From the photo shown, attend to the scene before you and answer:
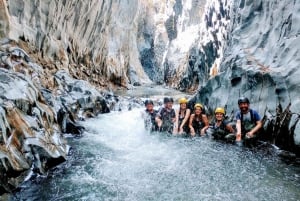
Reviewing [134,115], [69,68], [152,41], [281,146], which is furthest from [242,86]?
[152,41]

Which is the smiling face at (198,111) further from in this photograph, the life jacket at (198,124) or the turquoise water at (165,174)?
the turquoise water at (165,174)

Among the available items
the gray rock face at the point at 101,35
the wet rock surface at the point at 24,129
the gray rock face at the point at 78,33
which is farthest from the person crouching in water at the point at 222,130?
the gray rock face at the point at 78,33

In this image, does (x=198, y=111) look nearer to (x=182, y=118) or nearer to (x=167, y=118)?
(x=182, y=118)

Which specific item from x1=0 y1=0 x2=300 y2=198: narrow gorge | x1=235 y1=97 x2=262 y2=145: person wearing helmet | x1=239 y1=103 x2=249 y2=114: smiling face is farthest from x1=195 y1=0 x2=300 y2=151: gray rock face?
x1=239 y1=103 x2=249 y2=114: smiling face

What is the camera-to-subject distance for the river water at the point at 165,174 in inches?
215

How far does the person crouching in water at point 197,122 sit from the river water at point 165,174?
0.78 meters

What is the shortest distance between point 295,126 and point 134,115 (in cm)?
813

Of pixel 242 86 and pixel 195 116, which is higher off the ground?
pixel 242 86

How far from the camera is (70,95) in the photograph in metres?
13.9

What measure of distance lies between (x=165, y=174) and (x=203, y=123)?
430 cm

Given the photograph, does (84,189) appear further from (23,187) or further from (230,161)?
(230,161)

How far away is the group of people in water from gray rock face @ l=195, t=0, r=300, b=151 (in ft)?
1.90

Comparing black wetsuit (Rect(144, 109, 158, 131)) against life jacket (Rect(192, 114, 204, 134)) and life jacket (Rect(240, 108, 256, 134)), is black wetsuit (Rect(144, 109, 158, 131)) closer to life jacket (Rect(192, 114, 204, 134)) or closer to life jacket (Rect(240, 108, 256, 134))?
life jacket (Rect(192, 114, 204, 134))

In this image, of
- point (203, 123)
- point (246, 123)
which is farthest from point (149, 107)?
point (246, 123)
